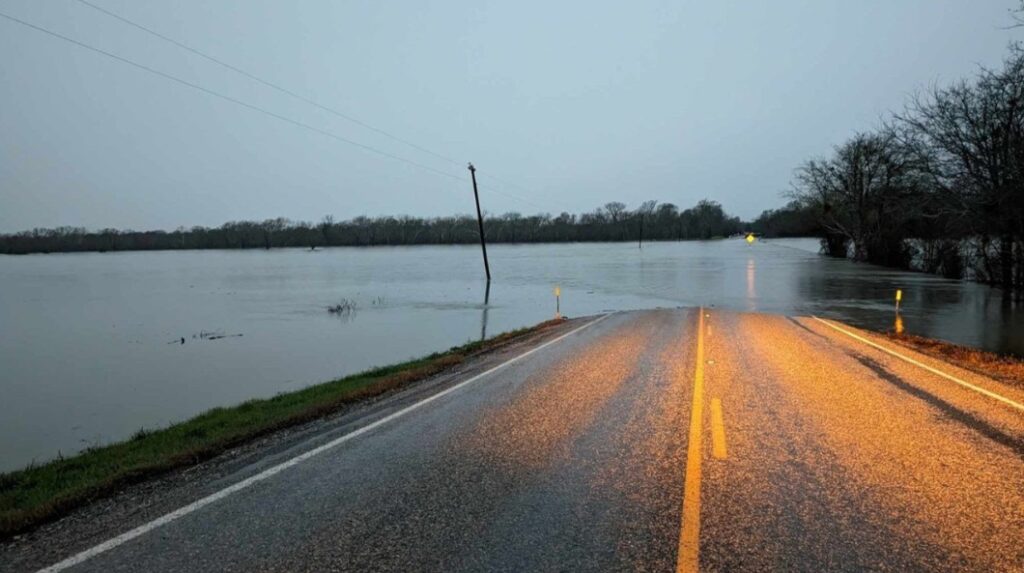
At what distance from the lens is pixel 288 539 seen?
174 inches

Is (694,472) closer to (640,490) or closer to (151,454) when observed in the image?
(640,490)

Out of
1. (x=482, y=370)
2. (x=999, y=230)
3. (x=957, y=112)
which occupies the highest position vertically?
(x=957, y=112)

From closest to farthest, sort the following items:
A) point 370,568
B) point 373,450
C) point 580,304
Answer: point 370,568 < point 373,450 < point 580,304

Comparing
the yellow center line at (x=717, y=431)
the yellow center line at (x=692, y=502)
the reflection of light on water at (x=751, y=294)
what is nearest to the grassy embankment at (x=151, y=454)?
the yellow center line at (x=692, y=502)

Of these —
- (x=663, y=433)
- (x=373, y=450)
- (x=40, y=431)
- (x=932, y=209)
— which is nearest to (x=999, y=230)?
(x=932, y=209)

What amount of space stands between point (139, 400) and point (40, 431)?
102 inches

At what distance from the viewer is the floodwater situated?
13461 mm

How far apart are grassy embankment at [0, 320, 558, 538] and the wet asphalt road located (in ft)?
4.69

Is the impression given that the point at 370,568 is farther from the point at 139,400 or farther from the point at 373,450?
the point at 139,400

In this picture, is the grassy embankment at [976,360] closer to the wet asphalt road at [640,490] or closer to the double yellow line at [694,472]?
the wet asphalt road at [640,490]

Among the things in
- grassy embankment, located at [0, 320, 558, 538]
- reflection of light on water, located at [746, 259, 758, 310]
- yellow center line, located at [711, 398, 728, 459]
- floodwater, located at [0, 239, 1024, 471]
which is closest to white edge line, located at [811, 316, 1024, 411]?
yellow center line, located at [711, 398, 728, 459]

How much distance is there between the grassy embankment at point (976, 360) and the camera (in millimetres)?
10672

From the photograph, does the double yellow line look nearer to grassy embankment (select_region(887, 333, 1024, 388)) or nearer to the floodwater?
grassy embankment (select_region(887, 333, 1024, 388))

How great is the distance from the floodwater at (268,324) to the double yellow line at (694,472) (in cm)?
933
